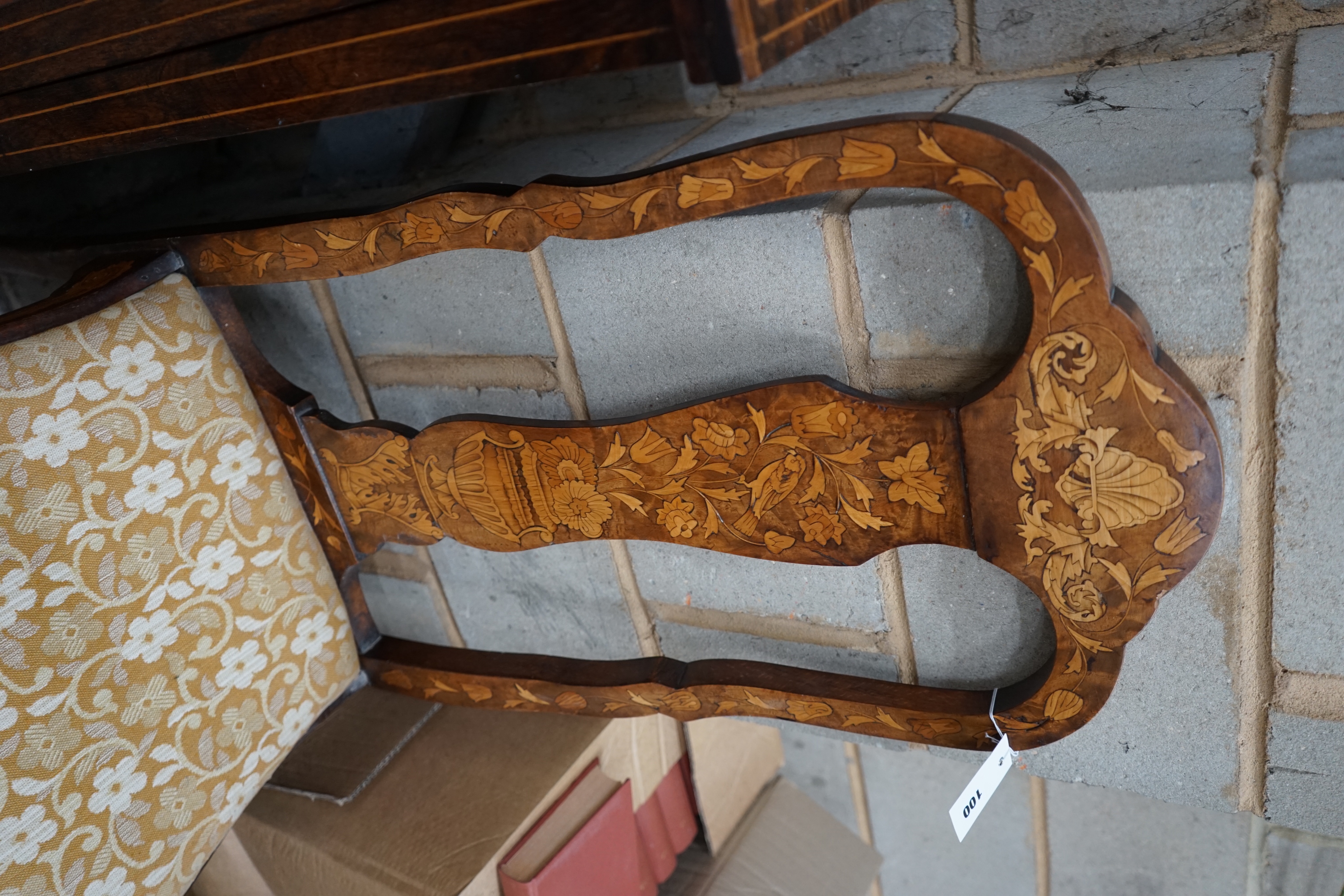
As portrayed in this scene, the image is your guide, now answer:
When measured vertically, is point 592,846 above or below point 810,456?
below

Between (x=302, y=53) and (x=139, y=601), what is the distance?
54 centimetres

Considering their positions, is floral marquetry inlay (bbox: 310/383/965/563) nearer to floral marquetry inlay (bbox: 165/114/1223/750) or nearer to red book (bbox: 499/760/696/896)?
floral marquetry inlay (bbox: 165/114/1223/750)

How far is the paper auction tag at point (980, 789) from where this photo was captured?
78cm

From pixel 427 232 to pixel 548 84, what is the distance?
458 millimetres

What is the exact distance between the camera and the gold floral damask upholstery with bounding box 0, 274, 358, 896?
2.68 feet

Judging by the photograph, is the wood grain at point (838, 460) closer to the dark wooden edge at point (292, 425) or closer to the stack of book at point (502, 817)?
the dark wooden edge at point (292, 425)

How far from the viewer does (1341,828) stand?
82 cm

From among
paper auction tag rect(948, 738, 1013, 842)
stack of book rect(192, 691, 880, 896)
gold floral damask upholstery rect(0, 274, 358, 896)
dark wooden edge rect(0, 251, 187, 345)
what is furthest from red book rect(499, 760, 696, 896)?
dark wooden edge rect(0, 251, 187, 345)

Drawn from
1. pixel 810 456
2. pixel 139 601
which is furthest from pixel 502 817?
pixel 810 456

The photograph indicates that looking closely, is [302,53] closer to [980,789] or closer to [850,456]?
[850,456]

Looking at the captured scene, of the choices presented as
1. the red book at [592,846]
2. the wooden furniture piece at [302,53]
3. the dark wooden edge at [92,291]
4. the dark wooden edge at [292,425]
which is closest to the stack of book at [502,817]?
the red book at [592,846]

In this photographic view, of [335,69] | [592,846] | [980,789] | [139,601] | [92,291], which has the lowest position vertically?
[592,846]

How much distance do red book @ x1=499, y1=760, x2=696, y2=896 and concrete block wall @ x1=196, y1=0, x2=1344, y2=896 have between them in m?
0.19

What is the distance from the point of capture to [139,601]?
2.91ft
